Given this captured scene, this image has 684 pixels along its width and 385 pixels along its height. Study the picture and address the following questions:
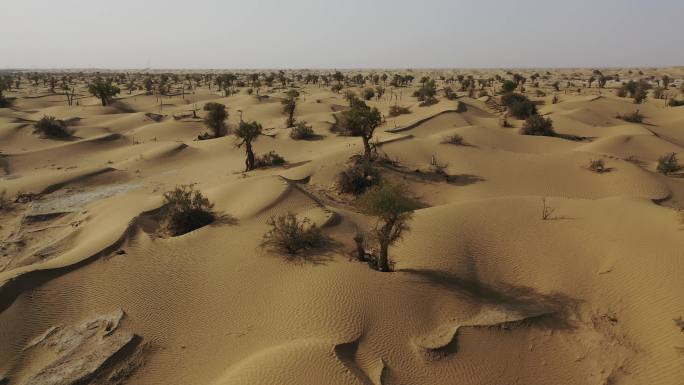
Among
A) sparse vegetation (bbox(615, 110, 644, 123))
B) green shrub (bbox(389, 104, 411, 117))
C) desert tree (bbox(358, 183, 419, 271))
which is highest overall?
green shrub (bbox(389, 104, 411, 117))

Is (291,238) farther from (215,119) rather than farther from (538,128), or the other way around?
(538,128)

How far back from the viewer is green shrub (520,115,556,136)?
22.8m

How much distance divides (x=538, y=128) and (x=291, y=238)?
1907 centimetres

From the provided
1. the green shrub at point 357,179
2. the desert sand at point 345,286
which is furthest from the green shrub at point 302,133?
the green shrub at point 357,179

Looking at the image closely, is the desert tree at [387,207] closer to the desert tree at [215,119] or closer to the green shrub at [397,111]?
the desert tree at [215,119]

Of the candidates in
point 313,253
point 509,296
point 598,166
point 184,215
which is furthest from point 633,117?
point 184,215

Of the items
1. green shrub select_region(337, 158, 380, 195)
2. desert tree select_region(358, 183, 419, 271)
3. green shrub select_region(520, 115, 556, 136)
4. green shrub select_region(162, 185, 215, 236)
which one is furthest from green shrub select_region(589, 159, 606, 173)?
green shrub select_region(162, 185, 215, 236)

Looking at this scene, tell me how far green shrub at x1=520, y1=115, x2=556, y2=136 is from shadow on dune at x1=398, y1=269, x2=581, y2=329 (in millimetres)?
17072

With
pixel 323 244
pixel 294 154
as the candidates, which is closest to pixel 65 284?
pixel 323 244

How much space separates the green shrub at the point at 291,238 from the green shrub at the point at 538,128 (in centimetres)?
1805

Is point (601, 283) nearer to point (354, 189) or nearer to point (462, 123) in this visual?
point (354, 189)

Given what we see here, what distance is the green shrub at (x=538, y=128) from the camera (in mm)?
22766

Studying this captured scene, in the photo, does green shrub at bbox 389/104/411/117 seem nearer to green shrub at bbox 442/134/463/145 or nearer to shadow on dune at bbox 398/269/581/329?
green shrub at bbox 442/134/463/145

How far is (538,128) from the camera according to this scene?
22.8 m
